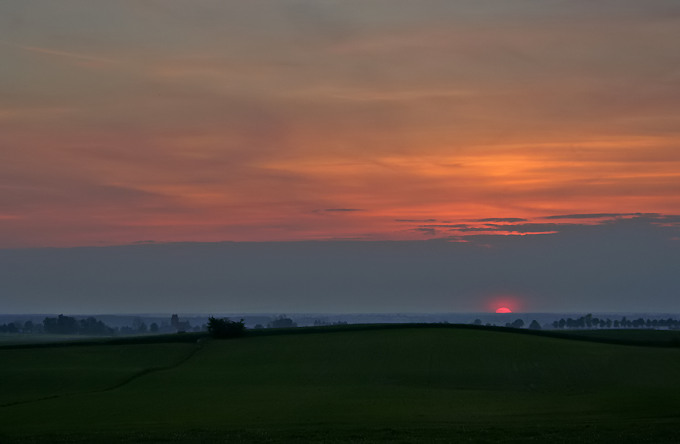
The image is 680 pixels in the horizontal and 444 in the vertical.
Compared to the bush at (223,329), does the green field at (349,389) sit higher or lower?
lower

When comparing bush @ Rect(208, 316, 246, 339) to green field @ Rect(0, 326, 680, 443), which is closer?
green field @ Rect(0, 326, 680, 443)

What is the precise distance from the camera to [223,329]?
9794 centimetres

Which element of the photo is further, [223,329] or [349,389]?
[223,329]

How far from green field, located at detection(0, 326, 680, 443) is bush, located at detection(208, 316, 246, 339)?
12.8 feet

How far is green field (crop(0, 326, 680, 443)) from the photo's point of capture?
36.7m

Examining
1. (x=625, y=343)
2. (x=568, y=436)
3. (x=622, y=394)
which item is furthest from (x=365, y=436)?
(x=625, y=343)

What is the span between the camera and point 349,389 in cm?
5722

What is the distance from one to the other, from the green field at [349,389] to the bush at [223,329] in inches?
153

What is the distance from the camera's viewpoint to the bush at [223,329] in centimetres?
9744

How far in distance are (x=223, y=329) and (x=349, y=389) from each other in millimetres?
43830

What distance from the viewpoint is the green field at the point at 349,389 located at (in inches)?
1443

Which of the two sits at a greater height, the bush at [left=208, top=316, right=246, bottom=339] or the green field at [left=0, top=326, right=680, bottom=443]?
the bush at [left=208, top=316, right=246, bottom=339]

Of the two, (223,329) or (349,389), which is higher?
(223,329)

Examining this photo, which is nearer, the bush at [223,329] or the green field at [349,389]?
the green field at [349,389]
